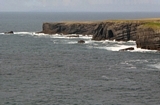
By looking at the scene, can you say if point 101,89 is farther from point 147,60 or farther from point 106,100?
point 147,60

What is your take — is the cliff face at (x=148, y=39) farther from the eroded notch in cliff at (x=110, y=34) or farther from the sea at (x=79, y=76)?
the eroded notch in cliff at (x=110, y=34)

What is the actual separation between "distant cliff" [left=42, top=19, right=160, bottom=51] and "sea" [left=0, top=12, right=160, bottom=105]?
11.7 feet

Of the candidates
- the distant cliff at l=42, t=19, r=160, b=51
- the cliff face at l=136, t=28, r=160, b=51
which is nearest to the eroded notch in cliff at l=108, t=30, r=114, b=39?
the distant cliff at l=42, t=19, r=160, b=51

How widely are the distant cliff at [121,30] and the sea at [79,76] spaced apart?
11.7 ft

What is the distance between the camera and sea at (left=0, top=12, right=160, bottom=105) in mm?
64562

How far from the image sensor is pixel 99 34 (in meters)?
153

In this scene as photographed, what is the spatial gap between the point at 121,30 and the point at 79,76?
2724 inches

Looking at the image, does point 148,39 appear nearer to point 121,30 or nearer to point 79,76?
point 121,30

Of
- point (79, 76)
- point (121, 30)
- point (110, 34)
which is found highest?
point (121, 30)

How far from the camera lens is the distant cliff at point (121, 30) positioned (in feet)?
388

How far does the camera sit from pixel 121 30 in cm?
14750

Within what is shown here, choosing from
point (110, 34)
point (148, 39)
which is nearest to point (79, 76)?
point (148, 39)

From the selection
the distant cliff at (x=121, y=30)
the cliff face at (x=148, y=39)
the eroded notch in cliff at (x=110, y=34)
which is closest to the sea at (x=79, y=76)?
the cliff face at (x=148, y=39)

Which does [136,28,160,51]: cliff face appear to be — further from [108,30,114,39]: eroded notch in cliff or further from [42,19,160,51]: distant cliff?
[108,30,114,39]: eroded notch in cliff
